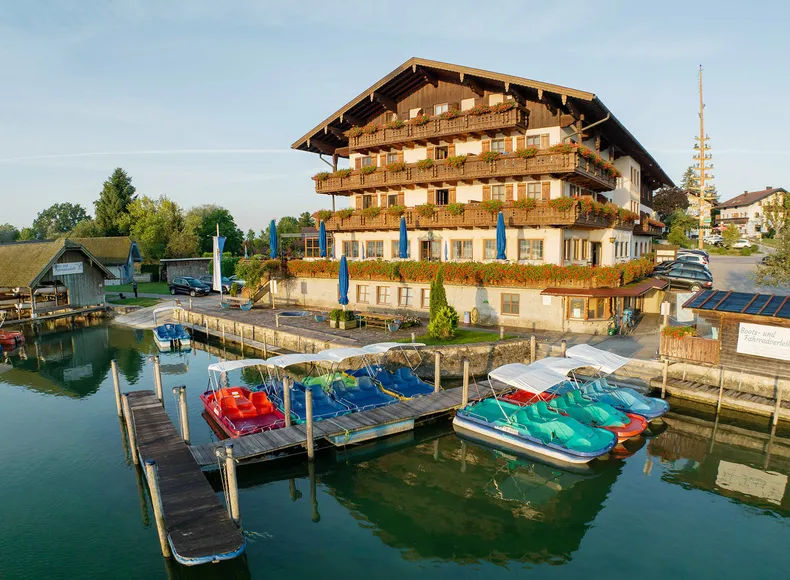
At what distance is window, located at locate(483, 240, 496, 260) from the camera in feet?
122

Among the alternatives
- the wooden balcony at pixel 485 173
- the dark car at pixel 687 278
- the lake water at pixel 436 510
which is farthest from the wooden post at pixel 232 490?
the dark car at pixel 687 278

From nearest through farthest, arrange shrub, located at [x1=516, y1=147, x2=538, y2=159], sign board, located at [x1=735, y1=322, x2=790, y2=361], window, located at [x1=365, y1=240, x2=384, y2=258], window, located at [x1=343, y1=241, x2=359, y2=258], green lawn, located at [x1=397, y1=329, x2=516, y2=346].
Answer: sign board, located at [x1=735, y1=322, x2=790, y2=361] → green lawn, located at [x1=397, y1=329, x2=516, y2=346] → shrub, located at [x1=516, y1=147, x2=538, y2=159] → window, located at [x1=365, y1=240, x2=384, y2=258] → window, located at [x1=343, y1=241, x2=359, y2=258]

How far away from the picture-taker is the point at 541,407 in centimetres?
2108

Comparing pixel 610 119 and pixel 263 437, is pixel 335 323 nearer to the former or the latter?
pixel 263 437

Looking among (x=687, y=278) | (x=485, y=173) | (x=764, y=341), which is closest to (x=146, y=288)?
(x=485, y=173)

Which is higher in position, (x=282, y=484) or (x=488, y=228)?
(x=488, y=228)

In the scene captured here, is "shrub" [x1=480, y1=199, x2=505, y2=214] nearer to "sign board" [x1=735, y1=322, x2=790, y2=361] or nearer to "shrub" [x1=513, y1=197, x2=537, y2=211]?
"shrub" [x1=513, y1=197, x2=537, y2=211]

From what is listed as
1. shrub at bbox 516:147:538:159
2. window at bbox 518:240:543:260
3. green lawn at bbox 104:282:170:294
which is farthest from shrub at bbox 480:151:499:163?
green lawn at bbox 104:282:170:294

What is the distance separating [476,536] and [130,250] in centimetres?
7124

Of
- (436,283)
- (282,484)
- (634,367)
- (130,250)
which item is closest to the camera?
(282,484)

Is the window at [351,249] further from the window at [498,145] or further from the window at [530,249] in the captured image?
the window at [530,249]

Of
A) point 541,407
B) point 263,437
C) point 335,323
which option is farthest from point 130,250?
point 541,407

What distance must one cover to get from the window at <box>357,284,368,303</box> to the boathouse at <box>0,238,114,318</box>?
104 feet

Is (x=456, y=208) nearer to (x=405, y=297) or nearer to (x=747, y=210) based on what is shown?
(x=405, y=297)
